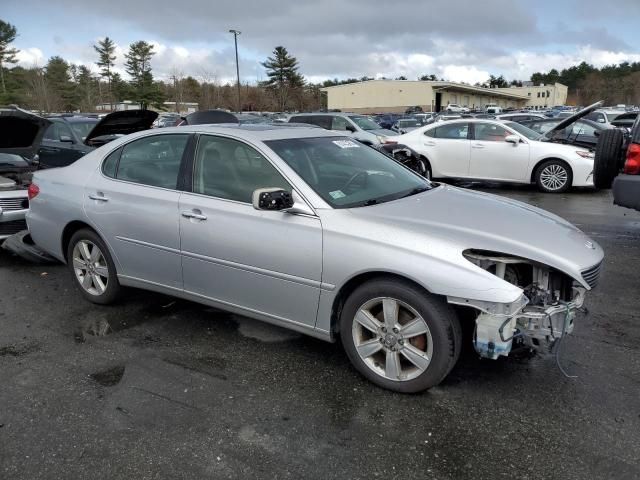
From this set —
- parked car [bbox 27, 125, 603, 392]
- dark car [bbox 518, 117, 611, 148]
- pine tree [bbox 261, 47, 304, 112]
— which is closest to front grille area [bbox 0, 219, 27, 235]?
parked car [bbox 27, 125, 603, 392]

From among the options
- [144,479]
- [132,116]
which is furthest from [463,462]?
[132,116]

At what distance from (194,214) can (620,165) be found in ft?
15.9

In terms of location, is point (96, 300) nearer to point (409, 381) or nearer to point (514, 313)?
point (409, 381)

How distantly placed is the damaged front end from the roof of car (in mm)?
1755

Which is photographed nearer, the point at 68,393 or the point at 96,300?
the point at 68,393

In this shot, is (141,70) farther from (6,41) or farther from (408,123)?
(408,123)

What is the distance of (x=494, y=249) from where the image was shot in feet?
9.61

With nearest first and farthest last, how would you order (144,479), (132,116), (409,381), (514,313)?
(144,479) → (514,313) → (409,381) → (132,116)

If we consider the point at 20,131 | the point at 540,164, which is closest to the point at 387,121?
the point at 540,164

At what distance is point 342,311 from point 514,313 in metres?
1.00

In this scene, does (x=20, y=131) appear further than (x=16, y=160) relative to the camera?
No

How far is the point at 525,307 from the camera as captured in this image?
115 inches

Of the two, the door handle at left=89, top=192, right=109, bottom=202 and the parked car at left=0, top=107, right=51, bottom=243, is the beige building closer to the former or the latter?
the parked car at left=0, top=107, right=51, bottom=243

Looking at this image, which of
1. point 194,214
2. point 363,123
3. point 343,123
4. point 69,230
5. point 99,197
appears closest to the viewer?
point 194,214
